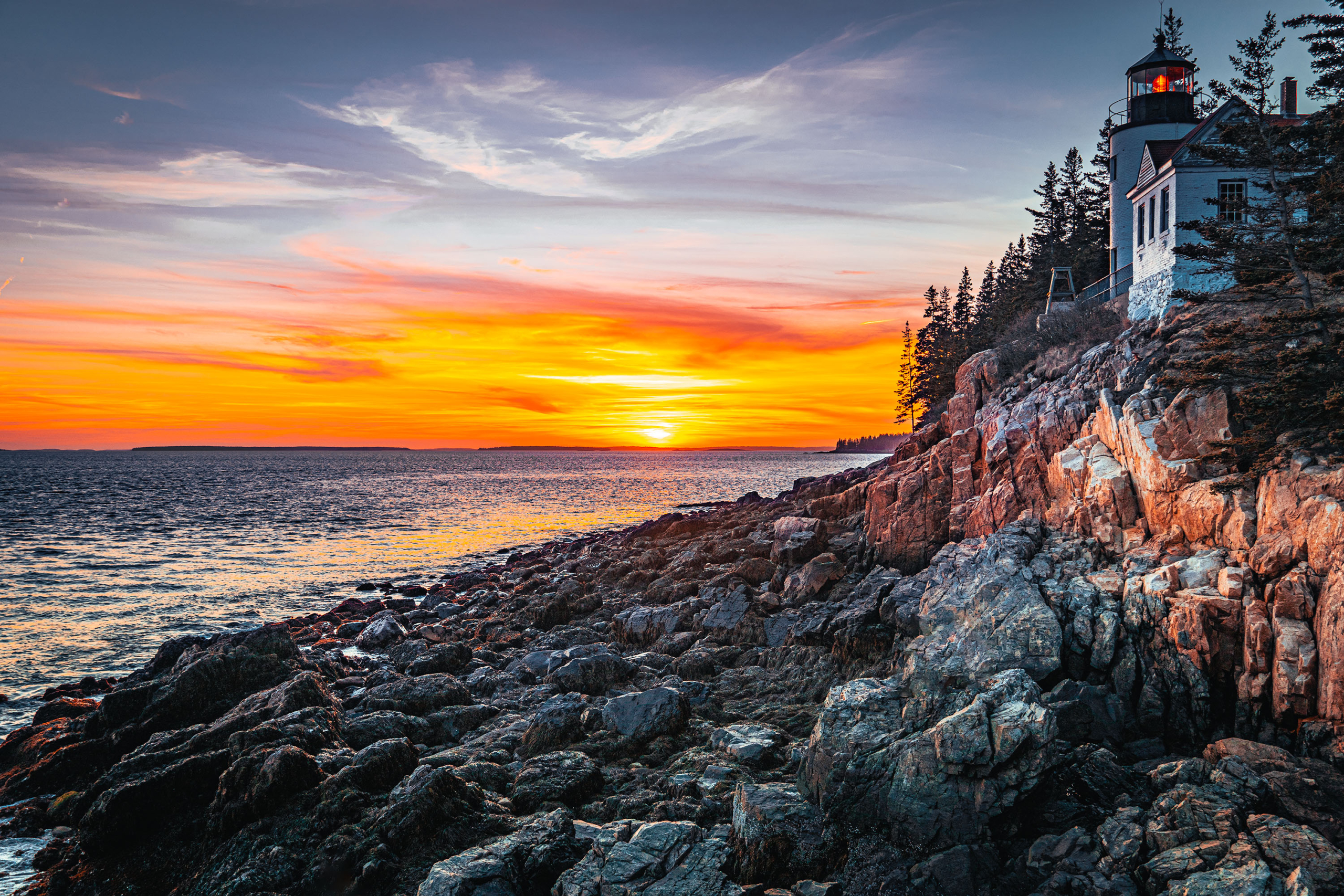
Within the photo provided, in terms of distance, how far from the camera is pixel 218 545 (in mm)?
39219

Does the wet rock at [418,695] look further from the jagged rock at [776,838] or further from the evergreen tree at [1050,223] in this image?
the evergreen tree at [1050,223]

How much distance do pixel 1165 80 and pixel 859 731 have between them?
1487 inches

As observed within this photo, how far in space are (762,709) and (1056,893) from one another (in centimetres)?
635

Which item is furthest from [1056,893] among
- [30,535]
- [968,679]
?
[30,535]

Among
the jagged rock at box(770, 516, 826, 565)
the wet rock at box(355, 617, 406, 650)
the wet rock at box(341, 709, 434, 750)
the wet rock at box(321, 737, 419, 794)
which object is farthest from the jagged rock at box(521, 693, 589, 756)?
the jagged rock at box(770, 516, 826, 565)

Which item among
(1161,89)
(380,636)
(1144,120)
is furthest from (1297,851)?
(1161,89)

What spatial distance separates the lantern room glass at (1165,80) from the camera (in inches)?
1297

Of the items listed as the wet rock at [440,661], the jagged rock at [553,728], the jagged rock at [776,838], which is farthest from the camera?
the wet rock at [440,661]

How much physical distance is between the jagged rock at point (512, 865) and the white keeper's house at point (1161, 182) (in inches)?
906

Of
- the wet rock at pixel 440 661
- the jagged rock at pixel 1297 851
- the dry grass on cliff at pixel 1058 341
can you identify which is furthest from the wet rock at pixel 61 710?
the dry grass on cliff at pixel 1058 341

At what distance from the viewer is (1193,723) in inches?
433

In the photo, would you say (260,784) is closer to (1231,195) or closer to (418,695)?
(418,695)

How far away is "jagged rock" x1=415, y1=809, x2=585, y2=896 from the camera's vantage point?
7953 millimetres

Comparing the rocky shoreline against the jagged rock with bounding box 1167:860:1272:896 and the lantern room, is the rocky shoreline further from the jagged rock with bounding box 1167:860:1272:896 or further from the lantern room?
the lantern room
